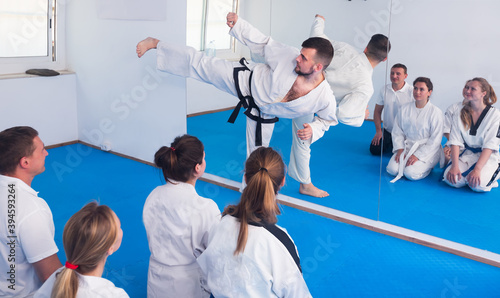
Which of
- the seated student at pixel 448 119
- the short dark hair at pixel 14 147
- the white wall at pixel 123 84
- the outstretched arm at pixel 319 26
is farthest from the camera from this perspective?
the white wall at pixel 123 84

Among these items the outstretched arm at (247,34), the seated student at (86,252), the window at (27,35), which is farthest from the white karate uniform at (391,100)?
the window at (27,35)

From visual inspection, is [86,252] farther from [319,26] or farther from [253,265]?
Answer: [319,26]

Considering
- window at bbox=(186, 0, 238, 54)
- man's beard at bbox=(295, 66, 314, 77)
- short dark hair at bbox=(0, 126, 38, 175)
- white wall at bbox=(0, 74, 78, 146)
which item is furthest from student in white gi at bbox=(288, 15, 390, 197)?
white wall at bbox=(0, 74, 78, 146)

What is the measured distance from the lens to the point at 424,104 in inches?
120

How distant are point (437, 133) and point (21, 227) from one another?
7.90 feet

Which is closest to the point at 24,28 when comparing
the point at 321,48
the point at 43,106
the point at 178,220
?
the point at 43,106

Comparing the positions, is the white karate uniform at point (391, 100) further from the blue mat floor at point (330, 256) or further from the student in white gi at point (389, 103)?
the blue mat floor at point (330, 256)

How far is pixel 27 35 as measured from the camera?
4848mm

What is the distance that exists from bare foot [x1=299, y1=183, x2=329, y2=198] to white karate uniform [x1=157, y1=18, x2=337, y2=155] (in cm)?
44

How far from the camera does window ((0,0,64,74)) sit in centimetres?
467

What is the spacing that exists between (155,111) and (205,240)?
2.55 metres

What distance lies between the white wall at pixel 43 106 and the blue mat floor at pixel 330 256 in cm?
89

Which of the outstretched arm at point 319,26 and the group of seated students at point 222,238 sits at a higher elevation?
the outstretched arm at point 319,26

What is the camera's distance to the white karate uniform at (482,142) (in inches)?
112
